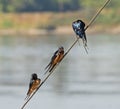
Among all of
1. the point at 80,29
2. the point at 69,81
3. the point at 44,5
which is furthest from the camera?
the point at 44,5

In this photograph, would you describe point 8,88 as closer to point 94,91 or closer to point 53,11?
point 94,91

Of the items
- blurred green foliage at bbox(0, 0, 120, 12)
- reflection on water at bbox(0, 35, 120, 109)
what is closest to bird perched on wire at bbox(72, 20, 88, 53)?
reflection on water at bbox(0, 35, 120, 109)

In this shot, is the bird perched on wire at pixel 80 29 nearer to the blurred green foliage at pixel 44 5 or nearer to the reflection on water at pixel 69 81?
the reflection on water at pixel 69 81

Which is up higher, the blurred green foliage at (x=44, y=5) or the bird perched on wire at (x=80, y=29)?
the blurred green foliage at (x=44, y=5)

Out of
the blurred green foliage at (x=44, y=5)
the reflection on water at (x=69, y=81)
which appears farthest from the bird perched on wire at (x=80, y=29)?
A: the blurred green foliage at (x=44, y=5)

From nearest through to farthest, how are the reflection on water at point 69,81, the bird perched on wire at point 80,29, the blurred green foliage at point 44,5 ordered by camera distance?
the bird perched on wire at point 80,29 → the reflection on water at point 69,81 → the blurred green foliage at point 44,5

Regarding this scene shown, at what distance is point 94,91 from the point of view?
2655cm

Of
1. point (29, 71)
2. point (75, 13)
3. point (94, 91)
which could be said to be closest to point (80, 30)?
point (94, 91)

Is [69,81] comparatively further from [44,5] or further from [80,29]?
[44,5]

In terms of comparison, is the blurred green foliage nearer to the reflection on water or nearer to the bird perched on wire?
the reflection on water

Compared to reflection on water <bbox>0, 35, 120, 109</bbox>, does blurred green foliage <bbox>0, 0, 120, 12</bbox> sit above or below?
above

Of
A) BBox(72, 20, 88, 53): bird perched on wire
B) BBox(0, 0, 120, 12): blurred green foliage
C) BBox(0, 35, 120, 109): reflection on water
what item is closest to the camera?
BBox(72, 20, 88, 53): bird perched on wire

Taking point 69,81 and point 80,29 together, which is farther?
point 69,81

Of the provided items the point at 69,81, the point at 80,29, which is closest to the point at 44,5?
the point at 69,81
